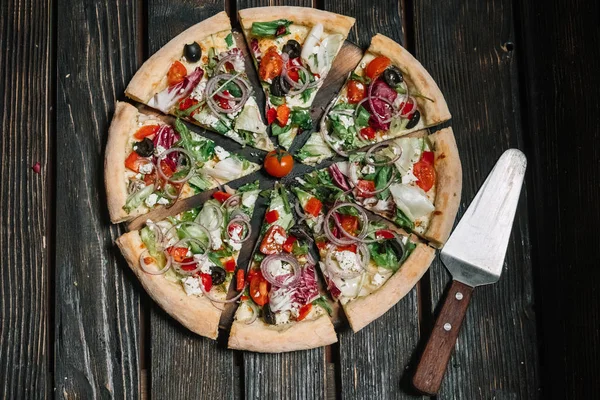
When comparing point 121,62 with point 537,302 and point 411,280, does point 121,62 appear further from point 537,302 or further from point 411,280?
point 537,302

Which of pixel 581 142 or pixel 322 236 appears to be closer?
pixel 581 142

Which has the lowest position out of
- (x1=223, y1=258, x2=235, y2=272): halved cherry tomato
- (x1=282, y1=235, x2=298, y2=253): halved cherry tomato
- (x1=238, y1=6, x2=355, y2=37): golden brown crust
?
(x1=223, y1=258, x2=235, y2=272): halved cherry tomato

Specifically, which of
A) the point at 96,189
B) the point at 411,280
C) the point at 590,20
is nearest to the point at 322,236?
the point at 411,280

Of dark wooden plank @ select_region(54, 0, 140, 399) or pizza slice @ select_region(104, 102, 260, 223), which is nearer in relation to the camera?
pizza slice @ select_region(104, 102, 260, 223)

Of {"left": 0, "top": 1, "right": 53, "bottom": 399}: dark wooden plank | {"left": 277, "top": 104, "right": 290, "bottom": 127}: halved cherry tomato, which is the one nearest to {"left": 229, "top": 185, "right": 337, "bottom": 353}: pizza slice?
{"left": 277, "top": 104, "right": 290, "bottom": 127}: halved cherry tomato

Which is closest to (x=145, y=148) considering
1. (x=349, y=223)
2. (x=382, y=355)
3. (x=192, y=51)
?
(x=192, y=51)

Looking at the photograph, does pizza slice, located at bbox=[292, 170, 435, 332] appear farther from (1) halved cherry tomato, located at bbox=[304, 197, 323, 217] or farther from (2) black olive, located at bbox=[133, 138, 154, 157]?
(2) black olive, located at bbox=[133, 138, 154, 157]

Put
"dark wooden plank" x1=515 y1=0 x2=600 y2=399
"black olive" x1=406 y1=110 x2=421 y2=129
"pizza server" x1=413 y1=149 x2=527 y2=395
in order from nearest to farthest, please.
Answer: "dark wooden plank" x1=515 y1=0 x2=600 y2=399, "pizza server" x1=413 y1=149 x2=527 y2=395, "black olive" x1=406 y1=110 x2=421 y2=129

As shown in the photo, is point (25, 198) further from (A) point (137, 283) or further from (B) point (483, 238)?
(B) point (483, 238)
